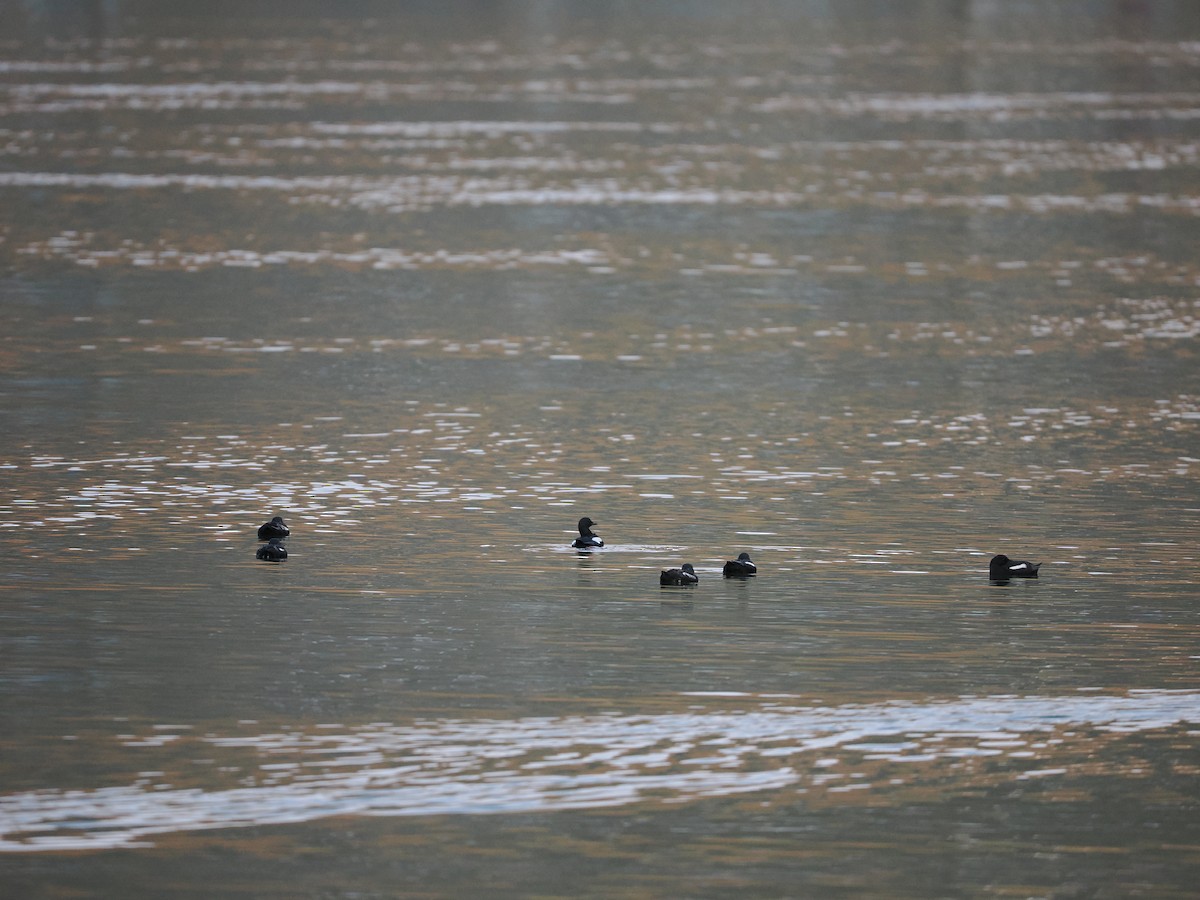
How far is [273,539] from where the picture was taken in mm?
13977

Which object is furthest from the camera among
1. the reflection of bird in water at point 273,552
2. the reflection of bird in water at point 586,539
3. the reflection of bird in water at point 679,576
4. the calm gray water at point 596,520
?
the reflection of bird in water at point 586,539

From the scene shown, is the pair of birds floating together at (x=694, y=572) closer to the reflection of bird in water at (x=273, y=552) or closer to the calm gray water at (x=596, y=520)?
the calm gray water at (x=596, y=520)

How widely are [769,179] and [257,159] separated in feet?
24.1

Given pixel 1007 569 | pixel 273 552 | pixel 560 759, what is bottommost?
pixel 560 759

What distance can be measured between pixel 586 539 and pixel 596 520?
90 centimetres

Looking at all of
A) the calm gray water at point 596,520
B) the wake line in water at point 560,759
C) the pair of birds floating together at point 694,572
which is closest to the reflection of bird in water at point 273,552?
the calm gray water at point 596,520

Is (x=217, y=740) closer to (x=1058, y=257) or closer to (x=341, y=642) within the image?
(x=341, y=642)

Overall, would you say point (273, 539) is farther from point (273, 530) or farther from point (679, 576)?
point (679, 576)

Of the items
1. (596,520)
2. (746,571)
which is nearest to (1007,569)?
(746,571)

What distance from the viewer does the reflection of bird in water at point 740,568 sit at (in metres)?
13.4

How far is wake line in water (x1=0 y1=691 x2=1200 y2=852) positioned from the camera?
9703 millimetres

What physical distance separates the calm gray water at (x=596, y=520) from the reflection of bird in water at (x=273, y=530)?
0.57 feet

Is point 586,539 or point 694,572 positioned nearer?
point 694,572

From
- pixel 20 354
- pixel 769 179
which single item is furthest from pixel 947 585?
pixel 769 179
